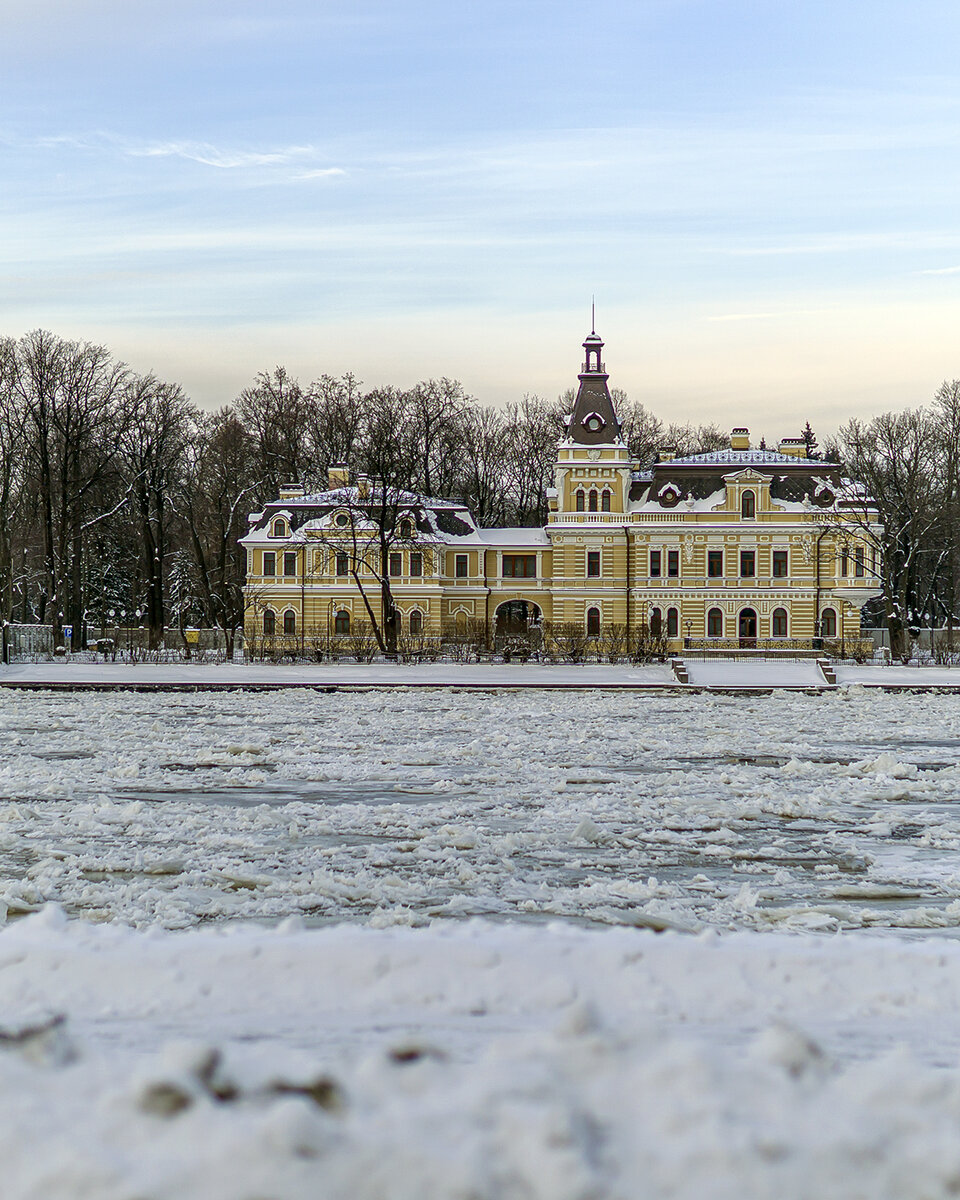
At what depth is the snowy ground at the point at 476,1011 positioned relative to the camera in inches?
130

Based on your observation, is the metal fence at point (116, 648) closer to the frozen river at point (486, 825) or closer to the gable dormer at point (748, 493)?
the frozen river at point (486, 825)

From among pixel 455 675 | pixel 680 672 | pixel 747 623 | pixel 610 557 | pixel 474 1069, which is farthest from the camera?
pixel 610 557

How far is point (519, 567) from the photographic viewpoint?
2320 inches

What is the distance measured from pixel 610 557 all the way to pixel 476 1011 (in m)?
53.9

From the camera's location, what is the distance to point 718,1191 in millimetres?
3219

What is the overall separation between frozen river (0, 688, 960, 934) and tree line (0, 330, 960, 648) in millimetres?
31176

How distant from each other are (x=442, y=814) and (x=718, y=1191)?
734cm

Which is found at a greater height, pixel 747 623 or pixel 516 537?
pixel 516 537

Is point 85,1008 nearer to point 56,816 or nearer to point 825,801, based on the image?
point 56,816

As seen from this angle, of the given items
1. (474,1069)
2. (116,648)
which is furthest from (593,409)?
(474,1069)

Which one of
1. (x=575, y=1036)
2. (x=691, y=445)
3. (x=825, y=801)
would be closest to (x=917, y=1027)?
(x=575, y=1036)

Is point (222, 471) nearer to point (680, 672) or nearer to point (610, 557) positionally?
point (610, 557)

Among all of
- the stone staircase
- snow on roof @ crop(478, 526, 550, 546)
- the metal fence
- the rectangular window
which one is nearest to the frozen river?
the stone staircase

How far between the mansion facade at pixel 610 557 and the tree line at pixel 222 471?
9.14 ft
